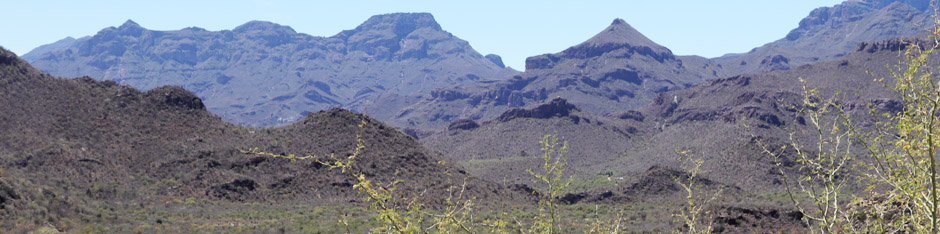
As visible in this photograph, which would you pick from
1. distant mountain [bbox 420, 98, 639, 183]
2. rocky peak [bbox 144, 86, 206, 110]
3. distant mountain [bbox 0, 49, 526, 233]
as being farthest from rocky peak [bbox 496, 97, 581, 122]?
rocky peak [bbox 144, 86, 206, 110]

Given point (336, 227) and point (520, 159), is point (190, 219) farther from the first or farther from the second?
point (520, 159)

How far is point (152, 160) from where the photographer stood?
51.6 meters

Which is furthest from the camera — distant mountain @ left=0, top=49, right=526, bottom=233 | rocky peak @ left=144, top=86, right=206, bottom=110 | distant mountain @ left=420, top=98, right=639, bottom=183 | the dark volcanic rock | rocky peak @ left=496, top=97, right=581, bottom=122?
the dark volcanic rock

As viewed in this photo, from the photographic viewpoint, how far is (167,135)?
56375 mm

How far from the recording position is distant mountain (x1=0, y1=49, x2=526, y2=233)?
3869 cm

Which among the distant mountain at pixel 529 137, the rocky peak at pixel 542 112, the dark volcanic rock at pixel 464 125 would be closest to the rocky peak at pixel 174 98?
the distant mountain at pixel 529 137

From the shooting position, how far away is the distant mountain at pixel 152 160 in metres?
38.7

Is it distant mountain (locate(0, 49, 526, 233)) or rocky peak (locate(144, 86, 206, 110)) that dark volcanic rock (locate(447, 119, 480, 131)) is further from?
rocky peak (locate(144, 86, 206, 110))

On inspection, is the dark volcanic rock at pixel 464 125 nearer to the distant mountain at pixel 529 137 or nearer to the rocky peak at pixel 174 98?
the distant mountain at pixel 529 137

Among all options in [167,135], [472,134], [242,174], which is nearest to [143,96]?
[167,135]

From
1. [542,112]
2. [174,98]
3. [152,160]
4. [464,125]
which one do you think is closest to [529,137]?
[542,112]

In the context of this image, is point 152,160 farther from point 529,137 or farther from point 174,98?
point 529,137

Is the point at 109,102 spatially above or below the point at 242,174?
above

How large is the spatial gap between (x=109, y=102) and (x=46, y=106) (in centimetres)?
557
